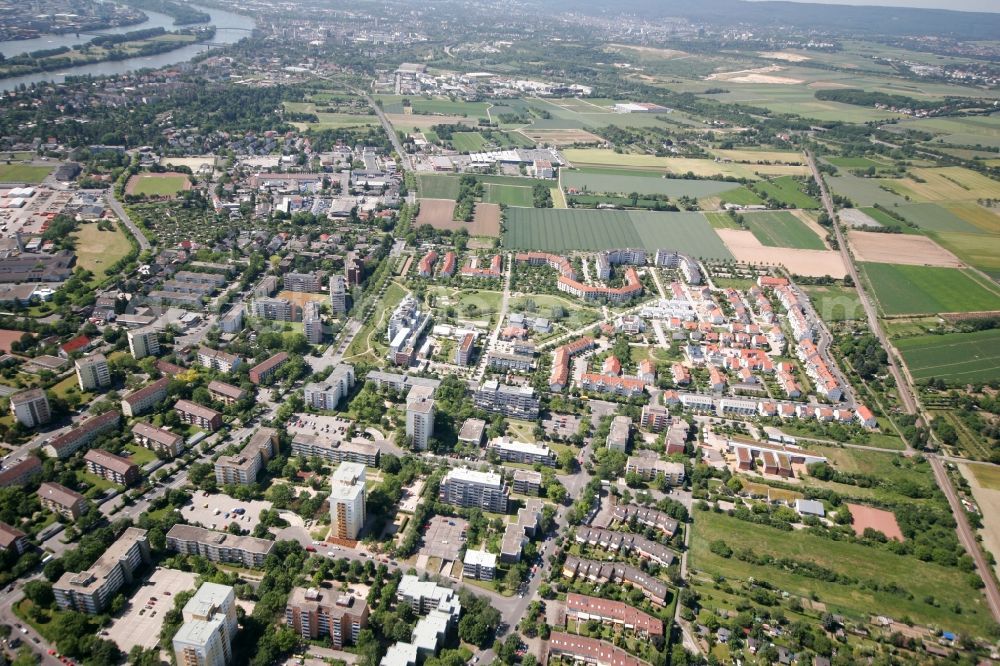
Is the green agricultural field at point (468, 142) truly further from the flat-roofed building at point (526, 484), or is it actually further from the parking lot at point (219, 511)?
the parking lot at point (219, 511)

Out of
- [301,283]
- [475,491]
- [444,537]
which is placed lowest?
[444,537]

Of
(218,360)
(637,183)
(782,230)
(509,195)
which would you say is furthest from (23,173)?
(782,230)

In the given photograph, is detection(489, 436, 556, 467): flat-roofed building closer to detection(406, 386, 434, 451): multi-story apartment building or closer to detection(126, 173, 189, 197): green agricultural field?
detection(406, 386, 434, 451): multi-story apartment building

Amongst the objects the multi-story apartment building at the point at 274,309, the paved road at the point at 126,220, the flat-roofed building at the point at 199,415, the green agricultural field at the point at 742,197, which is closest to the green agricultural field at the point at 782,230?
the green agricultural field at the point at 742,197

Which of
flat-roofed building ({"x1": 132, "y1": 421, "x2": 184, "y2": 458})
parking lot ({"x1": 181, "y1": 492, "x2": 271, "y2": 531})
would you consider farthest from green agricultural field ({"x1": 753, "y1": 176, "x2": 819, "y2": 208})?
flat-roofed building ({"x1": 132, "y1": 421, "x2": 184, "y2": 458})

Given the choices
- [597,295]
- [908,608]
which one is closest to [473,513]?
[908,608]

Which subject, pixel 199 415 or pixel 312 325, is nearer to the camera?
pixel 199 415

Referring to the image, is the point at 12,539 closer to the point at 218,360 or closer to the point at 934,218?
the point at 218,360
